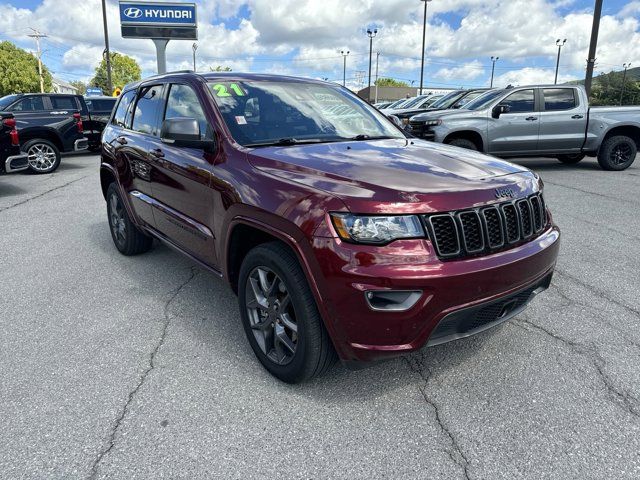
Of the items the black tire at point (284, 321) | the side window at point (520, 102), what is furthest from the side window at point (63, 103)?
the black tire at point (284, 321)

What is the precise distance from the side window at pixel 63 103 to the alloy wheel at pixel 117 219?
29.3 ft

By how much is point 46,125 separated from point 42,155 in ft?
2.43

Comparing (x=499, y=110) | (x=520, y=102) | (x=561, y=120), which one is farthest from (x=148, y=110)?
(x=561, y=120)

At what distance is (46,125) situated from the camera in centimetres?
1170

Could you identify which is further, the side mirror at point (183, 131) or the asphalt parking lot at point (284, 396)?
the side mirror at point (183, 131)

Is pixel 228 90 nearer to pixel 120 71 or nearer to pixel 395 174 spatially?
pixel 395 174

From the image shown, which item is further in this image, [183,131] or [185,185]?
[185,185]

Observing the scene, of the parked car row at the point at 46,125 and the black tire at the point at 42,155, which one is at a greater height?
the parked car row at the point at 46,125

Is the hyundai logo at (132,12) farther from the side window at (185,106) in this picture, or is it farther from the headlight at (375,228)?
the headlight at (375,228)

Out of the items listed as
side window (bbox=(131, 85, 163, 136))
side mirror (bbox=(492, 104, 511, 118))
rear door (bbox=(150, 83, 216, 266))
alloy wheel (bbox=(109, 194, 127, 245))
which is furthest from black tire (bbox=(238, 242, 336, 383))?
side mirror (bbox=(492, 104, 511, 118))

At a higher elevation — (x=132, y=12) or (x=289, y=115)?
(x=132, y=12)

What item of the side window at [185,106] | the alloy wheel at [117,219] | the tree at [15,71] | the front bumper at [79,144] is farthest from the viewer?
the tree at [15,71]

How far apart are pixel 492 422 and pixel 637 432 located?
67 cm

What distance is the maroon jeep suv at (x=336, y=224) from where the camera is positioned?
223 centimetres
